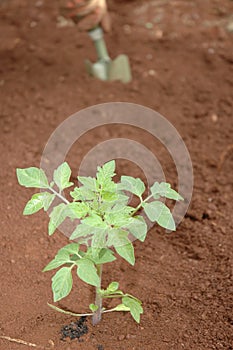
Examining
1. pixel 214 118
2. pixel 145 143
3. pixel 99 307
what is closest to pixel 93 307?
pixel 99 307

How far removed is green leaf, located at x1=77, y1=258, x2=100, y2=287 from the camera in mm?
1421

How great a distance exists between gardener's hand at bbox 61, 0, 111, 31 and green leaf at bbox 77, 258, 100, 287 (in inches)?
55.6

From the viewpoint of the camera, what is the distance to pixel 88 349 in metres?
1.63

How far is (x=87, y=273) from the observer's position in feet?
4.70

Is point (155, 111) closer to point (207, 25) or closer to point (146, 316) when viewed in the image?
point (207, 25)

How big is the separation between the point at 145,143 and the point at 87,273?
115 cm

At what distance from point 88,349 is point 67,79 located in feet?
4.84

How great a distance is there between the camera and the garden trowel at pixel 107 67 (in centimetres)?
275

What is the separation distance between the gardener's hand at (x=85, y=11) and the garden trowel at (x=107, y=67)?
120 mm

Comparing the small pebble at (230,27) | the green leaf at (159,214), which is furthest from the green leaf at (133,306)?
the small pebble at (230,27)

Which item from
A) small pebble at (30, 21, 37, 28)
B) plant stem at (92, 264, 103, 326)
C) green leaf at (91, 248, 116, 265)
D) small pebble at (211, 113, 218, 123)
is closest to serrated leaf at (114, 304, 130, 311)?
plant stem at (92, 264, 103, 326)

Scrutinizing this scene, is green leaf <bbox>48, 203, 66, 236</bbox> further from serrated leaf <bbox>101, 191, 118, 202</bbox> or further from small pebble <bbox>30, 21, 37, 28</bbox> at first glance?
small pebble <bbox>30, 21, 37, 28</bbox>

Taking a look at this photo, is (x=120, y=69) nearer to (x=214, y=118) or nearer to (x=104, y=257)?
(x=214, y=118)

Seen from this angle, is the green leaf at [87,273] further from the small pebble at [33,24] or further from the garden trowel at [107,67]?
the small pebble at [33,24]
